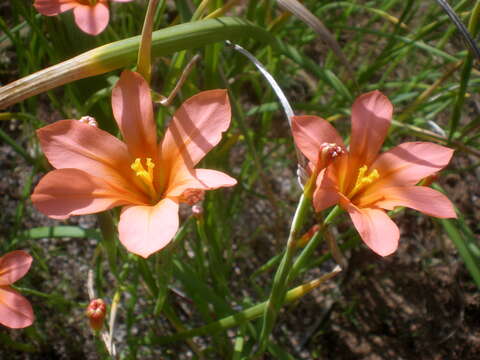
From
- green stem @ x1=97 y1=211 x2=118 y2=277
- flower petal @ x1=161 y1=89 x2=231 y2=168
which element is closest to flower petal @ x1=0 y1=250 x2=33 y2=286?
green stem @ x1=97 y1=211 x2=118 y2=277

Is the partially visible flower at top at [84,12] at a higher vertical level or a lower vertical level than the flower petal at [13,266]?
higher

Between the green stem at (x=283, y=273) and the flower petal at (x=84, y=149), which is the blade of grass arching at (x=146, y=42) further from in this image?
the green stem at (x=283, y=273)

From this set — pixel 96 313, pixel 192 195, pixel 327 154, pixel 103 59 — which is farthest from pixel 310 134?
pixel 96 313

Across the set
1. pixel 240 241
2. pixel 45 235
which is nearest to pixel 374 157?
pixel 45 235

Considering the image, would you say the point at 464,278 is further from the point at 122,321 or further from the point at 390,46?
the point at 122,321

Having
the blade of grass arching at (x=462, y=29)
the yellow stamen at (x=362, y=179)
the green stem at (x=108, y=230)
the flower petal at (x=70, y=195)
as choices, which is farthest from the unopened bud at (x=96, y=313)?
the blade of grass arching at (x=462, y=29)

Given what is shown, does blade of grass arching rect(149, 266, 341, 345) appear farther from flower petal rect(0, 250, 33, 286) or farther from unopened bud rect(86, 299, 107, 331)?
flower petal rect(0, 250, 33, 286)

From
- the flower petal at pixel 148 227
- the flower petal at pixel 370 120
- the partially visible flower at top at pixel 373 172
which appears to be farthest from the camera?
the flower petal at pixel 370 120
